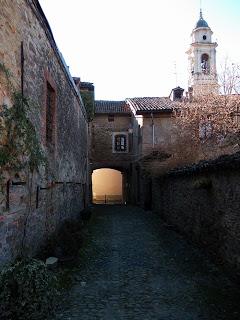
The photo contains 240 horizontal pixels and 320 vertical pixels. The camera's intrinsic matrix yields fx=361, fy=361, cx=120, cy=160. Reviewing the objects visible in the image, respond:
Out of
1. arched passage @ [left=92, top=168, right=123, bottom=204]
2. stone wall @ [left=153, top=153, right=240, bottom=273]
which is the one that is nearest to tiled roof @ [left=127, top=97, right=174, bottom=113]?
arched passage @ [left=92, top=168, right=123, bottom=204]

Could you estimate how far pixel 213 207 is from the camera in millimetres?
8672

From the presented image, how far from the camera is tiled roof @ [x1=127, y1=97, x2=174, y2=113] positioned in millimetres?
23828

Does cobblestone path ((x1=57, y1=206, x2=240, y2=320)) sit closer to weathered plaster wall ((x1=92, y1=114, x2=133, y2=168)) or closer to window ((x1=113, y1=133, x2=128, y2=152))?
weathered plaster wall ((x1=92, y1=114, x2=133, y2=168))

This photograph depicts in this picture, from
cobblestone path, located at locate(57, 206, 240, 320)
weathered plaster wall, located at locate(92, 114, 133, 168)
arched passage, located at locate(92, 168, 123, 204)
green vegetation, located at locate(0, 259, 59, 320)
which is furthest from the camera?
arched passage, located at locate(92, 168, 123, 204)

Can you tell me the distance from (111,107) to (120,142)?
126 inches

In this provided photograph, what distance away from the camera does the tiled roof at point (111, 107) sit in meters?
29.6

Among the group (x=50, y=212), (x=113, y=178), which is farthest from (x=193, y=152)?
(x=113, y=178)

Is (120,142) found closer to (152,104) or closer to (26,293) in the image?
(152,104)

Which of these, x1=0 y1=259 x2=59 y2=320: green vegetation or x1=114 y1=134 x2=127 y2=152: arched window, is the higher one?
x1=114 y1=134 x2=127 y2=152: arched window

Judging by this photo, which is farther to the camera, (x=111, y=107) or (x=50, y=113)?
(x=111, y=107)

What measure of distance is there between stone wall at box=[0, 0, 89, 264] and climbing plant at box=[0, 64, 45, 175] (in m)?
0.16

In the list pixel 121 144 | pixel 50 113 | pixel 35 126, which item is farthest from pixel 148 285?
pixel 121 144

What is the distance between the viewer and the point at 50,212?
893 cm

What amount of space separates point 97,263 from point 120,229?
5.35 metres
